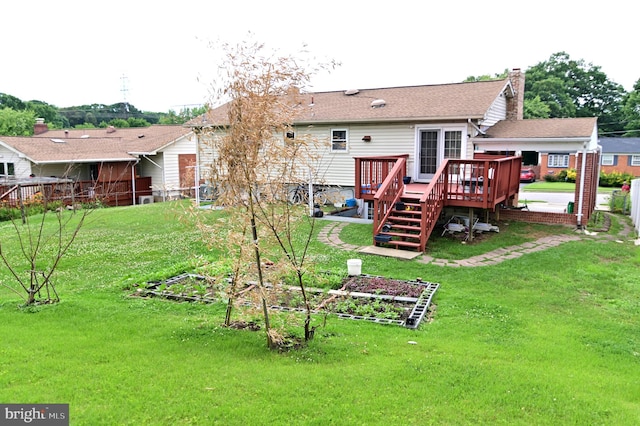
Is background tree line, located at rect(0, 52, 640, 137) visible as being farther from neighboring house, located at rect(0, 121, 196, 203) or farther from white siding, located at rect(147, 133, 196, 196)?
white siding, located at rect(147, 133, 196, 196)

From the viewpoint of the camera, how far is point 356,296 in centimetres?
768

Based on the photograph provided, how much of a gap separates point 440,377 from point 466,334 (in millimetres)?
1704

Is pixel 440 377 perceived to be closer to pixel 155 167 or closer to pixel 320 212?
pixel 320 212

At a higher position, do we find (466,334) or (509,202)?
(509,202)

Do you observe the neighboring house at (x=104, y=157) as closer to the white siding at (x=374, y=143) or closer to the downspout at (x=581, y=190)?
the white siding at (x=374, y=143)

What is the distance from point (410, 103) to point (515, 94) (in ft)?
13.1

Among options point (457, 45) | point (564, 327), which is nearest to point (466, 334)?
point (564, 327)

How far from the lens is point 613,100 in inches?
2212

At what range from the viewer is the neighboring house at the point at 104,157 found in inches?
896

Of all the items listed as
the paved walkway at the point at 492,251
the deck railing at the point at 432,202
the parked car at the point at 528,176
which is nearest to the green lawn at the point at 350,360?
the paved walkway at the point at 492,251

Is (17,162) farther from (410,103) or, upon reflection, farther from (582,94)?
(582,94)

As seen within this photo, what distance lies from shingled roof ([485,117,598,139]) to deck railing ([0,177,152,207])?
566 inches

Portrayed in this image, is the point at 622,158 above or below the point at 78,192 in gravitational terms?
above

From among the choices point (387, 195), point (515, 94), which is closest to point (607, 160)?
point (515, 94)
